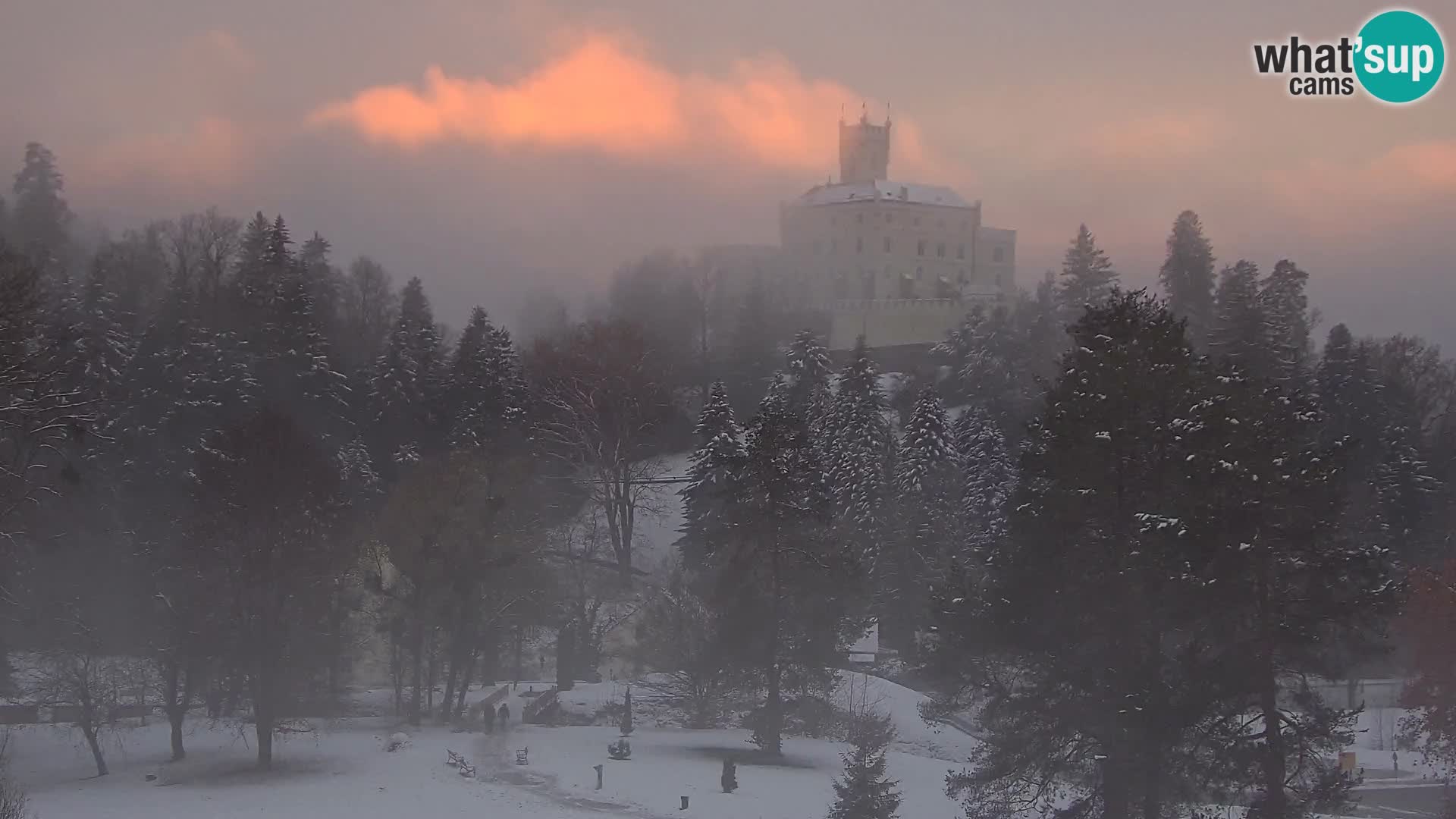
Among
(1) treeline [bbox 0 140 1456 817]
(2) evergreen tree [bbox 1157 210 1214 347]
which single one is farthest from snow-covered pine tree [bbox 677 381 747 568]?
(2) evergreen tree [bbox 1157 210 1214 347]

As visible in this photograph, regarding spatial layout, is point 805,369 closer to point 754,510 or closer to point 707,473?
point 707,473

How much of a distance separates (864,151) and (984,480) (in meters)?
100

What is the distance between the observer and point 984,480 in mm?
53625

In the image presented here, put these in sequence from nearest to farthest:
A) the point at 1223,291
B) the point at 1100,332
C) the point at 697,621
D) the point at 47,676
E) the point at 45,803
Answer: the point at 1100,332 → the point at 45,803 → the point at 47,676 → the point at 697,621 → the point at 1223,291

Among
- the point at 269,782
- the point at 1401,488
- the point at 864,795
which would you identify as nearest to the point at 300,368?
the point at 269,782

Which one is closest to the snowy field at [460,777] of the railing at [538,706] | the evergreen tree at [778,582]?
the railing at [538,706]

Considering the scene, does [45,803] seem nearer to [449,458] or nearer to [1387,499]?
[449,458]

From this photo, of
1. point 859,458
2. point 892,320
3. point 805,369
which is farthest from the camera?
point 892,320

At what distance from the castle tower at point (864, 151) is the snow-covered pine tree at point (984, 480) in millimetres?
94325

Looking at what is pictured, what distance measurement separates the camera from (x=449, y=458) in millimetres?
44031

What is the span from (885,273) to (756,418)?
292 feet

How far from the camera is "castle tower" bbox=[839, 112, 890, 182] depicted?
146750mm

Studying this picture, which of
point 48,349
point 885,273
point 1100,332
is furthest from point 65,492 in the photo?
point 885,273

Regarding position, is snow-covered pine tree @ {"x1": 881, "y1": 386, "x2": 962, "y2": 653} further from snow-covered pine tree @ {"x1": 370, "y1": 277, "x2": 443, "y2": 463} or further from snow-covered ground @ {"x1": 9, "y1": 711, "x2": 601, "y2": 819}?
snow-covered pine tree @ {"x1": 370, "y1": 277, "x2": 443, "y2": 463}
